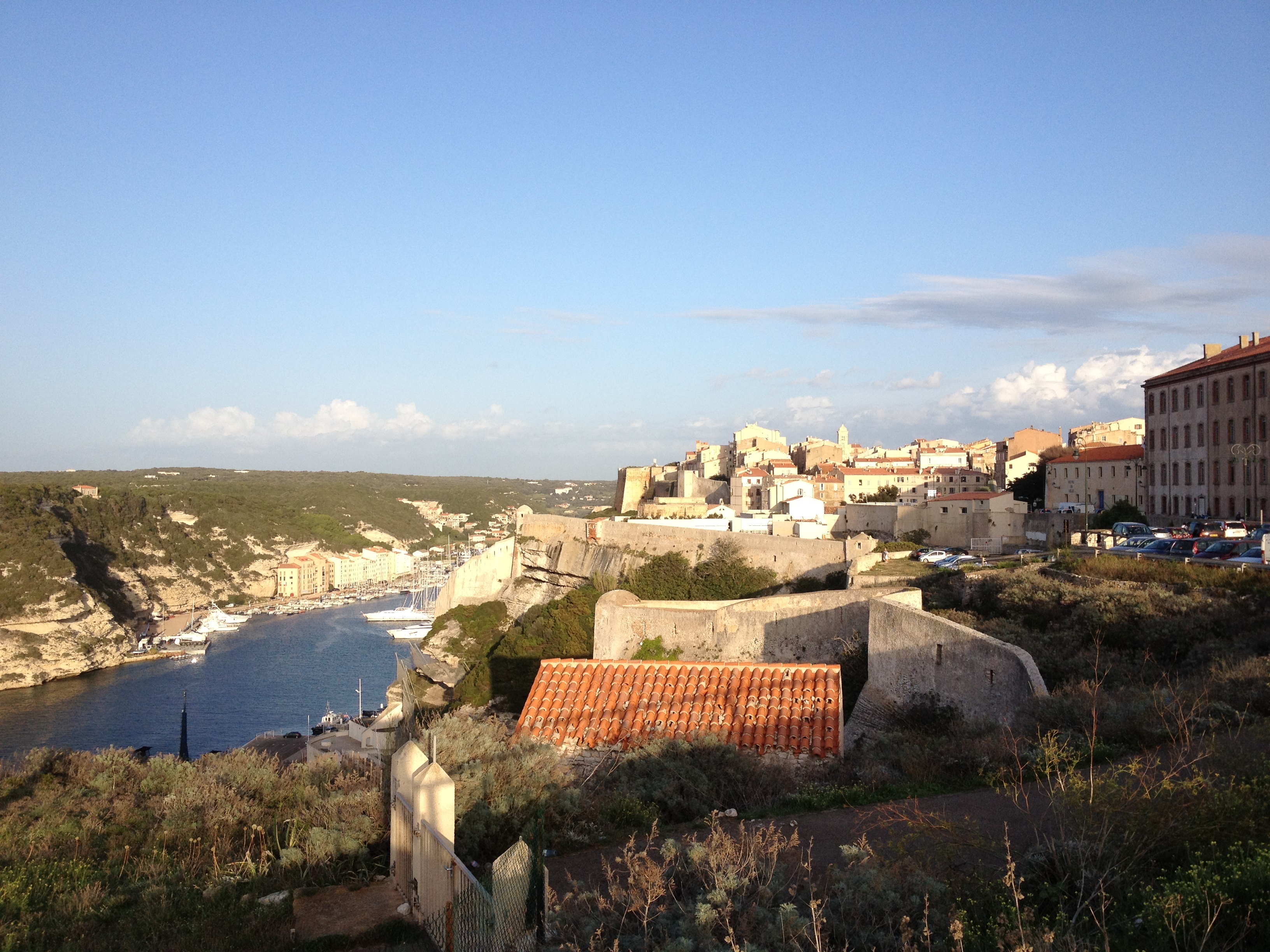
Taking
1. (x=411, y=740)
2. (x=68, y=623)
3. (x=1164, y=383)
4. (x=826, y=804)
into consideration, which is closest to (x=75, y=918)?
(x=411, y=740)

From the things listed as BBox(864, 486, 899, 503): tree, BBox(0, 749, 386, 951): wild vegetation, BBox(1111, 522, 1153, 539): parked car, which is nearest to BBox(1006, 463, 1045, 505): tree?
BBox(864, 486, 899, 503): tree

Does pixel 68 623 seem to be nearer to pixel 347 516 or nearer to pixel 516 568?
pixel 516 568

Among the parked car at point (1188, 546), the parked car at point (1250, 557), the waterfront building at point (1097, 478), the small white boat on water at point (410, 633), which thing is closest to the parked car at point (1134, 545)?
the parked car at point (1188, 546)

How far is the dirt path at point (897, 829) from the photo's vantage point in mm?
4754

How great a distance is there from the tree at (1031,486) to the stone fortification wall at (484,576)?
1020 inches

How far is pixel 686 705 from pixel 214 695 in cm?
4995

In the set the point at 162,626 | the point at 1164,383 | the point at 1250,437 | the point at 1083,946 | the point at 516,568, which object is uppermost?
the point at 1164,383

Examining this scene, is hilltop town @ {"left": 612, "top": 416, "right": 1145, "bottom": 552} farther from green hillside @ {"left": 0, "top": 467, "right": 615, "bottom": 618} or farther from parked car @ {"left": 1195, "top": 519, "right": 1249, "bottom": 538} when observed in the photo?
green hillside @ {"left": 0, "top": 467, "right": 615, "bottom": 618}

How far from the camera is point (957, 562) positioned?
959 inches

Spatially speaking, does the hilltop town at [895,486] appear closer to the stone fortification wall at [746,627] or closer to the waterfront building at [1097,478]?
the waterfront building at [1097,478]

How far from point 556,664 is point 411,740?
203 inches

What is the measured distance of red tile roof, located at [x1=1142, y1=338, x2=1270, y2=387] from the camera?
90.3 ft

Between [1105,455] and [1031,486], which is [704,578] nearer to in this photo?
[1105,455]

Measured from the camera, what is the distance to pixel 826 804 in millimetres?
6789
